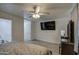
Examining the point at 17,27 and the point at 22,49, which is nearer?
the point at 22,49

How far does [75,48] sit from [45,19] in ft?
2.30

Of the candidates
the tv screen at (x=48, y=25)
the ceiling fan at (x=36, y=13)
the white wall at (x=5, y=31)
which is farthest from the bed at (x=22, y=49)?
the ceiling fan at (x=36, y=13)

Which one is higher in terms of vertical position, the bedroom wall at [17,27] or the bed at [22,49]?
the bedroom wall at [17,27]

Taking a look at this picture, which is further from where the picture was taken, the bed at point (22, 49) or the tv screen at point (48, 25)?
the tv screen at point (48, 25)

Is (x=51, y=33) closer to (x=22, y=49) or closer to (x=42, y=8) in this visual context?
(x=42, y=8)

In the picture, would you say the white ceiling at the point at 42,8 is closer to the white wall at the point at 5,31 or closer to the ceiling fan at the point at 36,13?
the ceiling fan at the point at 36,13

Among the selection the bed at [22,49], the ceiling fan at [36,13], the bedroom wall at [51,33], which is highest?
the ceiling fan at [36,13]

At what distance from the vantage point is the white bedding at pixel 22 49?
6.67ft

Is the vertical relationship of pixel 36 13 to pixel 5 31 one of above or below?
above

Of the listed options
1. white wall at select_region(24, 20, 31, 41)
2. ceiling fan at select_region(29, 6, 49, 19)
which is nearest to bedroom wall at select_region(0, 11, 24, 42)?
white wall at select_region(24, 20, 31, 41)

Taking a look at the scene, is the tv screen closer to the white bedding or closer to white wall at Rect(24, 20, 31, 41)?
white wall at Rect(24, 20, 31, 41)

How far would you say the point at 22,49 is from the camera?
204cm

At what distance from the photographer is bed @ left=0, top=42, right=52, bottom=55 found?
2035 millimetres

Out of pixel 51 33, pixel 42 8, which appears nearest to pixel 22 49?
pixel 51 33
